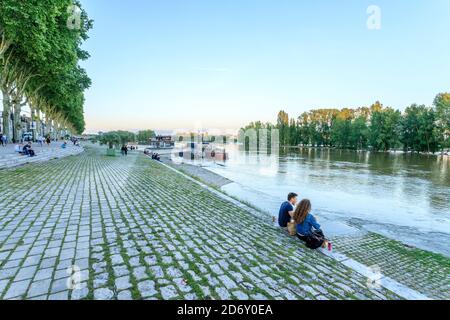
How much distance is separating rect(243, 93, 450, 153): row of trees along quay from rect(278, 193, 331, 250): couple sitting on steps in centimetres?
9582

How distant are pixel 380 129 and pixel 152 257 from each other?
10978 cm

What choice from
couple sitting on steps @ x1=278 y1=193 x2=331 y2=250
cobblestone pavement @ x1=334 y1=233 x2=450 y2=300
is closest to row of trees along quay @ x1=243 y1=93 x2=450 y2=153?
cobblestone pavement @ x1=334 y1=233 x2=450 y2=300

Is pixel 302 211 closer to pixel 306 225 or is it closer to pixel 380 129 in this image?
pixel 306 225

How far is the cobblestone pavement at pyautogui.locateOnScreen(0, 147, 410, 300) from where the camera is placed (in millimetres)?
3721

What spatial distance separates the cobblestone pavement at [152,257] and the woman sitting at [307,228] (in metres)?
0.27

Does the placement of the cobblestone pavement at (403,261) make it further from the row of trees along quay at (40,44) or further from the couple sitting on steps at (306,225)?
the row of trees along quay at (40,44)

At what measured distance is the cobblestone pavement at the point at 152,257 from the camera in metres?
3.72

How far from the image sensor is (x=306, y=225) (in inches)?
260

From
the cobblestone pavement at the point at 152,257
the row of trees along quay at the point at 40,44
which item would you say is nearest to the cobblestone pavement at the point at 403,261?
the cobblestone pavement at the point at 152,257

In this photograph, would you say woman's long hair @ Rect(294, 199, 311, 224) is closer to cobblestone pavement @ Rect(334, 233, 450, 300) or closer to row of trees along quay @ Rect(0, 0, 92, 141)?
cobblestone pavement @ Rect(334, 233, 450, 300)

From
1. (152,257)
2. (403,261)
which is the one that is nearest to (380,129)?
(403,261)

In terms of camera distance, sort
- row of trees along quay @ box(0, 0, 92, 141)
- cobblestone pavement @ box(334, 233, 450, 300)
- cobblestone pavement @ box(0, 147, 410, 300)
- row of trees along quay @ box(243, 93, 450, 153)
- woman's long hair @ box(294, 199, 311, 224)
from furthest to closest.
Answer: row of trees along quay @ box(243, 93, 450, 153), row of trees along quay @ box(0, 0, 92, 141), woman's long hair @ box(294, 199, 311, 224), cobblestone pavement @ box(334, 233, 450, 300), cobblestone pavement @ box(0, 147, 410, 300)

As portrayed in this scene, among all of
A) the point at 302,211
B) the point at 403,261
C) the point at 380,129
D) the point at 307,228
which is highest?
the point at 380,129
